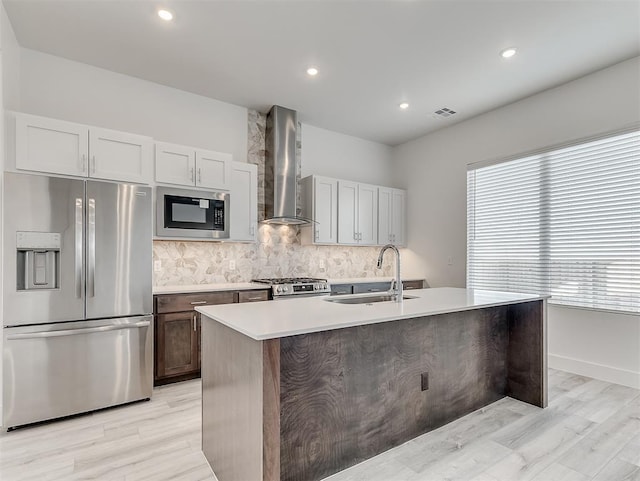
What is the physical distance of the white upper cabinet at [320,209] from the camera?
14.9 ft

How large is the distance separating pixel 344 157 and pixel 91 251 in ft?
11.8

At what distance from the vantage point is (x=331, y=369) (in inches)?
73.9

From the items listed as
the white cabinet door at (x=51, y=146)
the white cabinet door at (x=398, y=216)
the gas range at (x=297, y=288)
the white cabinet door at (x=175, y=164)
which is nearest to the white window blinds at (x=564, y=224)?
the white cabinet door at (x=398, y=216)

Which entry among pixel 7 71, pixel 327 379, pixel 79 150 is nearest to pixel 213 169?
pixel 79 150

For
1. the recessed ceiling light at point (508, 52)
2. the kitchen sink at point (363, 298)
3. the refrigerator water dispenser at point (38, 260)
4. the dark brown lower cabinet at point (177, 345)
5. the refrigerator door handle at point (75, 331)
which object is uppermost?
the recessed ceiling light at point (508, 52)

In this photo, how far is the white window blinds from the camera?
3.27 m

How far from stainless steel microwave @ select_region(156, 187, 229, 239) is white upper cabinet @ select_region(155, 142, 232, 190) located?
96 millimetres

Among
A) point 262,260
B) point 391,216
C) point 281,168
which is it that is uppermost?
point 281,168

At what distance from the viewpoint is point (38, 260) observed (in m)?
2.49

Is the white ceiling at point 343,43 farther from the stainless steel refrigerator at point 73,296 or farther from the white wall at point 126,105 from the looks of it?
the stainless steel refrigerator at point 73,296

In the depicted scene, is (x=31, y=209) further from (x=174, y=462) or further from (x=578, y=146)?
(x=578, y=146)

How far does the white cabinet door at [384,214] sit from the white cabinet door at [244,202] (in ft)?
6.51

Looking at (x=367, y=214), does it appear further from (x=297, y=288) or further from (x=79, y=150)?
(x=79, y=150)

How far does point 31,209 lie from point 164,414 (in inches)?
69.9
